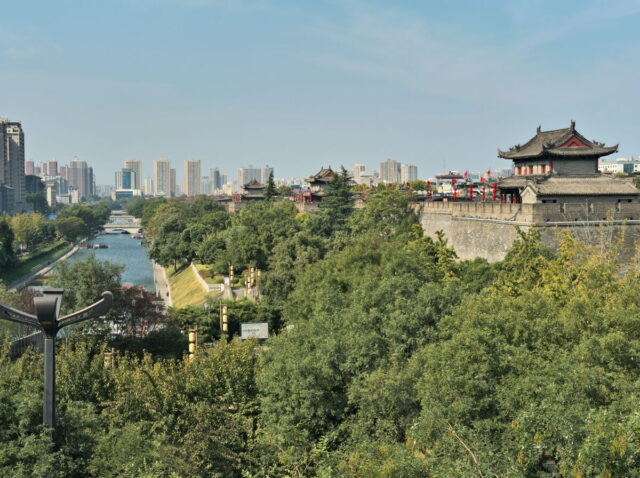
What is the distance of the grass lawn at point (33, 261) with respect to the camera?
177 ft

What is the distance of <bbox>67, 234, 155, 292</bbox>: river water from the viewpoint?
58.1m

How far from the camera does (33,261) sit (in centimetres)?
6606

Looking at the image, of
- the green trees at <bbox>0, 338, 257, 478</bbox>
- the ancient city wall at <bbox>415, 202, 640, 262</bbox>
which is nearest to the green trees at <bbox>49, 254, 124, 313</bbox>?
the green trees at <bbox>0, 338, 257, 478</bbox>

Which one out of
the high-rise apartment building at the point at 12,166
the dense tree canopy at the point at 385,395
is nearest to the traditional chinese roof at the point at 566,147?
the dense tree canopy at the point at 385,395

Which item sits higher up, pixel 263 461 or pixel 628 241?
pixel 628 241

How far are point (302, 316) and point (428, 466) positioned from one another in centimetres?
1492

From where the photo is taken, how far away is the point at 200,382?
13734 mm

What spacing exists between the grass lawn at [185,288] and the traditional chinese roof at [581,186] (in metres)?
17.1

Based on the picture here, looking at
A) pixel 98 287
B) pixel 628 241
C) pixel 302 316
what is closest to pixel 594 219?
pixel 628 241

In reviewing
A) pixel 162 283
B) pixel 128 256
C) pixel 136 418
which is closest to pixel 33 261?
pixel 128 256

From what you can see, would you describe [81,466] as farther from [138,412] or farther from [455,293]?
[455,293]

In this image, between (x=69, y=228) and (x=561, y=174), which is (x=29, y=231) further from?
(x=561, y=174)

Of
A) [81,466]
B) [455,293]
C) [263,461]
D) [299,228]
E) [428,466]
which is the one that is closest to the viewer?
[428,466]

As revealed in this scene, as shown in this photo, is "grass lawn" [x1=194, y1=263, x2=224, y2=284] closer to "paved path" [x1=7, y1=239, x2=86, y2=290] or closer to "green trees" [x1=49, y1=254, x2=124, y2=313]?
"paved path" [x1=7, y1=239, x2=86, y2=290]
